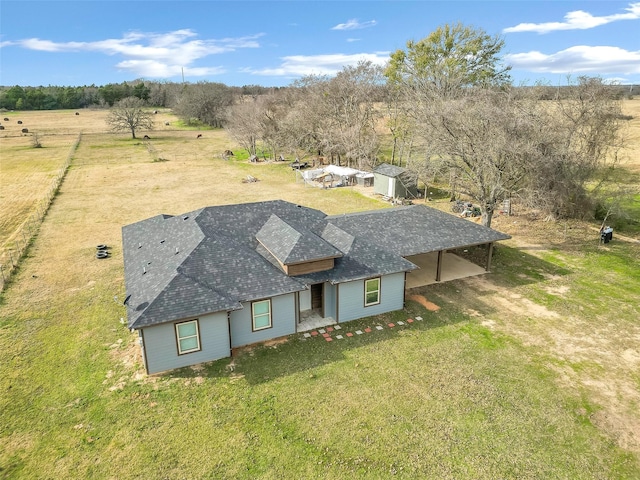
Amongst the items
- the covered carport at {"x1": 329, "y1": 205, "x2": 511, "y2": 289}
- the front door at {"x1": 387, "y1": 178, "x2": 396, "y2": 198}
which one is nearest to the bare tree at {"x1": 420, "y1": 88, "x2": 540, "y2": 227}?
the covered carport at {"x1": 329, "y1": 205, "x2": 511, "y2": 289}

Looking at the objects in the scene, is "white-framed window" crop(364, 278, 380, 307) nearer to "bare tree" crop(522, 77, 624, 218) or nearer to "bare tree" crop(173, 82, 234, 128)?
"bare tree" crop(522, 77, 624, 218)

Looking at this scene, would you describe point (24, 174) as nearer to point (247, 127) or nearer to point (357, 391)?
point (247, 127)

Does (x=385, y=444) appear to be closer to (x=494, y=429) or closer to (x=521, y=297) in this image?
(x=494, y=429)

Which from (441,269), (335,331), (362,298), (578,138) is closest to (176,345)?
(335,331)

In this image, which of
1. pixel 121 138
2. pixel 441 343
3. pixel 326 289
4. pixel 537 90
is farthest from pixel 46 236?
pixel 121 138

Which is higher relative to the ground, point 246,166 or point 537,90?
point 537,90
